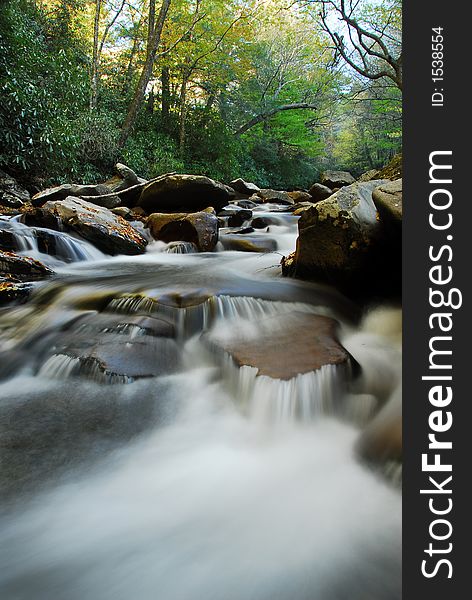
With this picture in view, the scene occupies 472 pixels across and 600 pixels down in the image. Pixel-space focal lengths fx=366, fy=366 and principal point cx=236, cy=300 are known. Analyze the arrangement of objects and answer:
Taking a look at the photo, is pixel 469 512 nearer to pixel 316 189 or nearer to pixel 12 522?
pixel 12 522

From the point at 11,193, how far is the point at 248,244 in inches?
245

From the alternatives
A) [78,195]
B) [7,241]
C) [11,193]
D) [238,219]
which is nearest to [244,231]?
[238,219]

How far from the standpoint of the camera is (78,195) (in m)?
8.85

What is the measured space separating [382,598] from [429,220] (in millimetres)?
1315

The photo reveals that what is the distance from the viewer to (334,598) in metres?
1.30

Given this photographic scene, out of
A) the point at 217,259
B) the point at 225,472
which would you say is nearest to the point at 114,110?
the point at 217,259

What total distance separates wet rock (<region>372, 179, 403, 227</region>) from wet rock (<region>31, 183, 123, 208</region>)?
7.02 meters

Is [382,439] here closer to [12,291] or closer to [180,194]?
[12,291]

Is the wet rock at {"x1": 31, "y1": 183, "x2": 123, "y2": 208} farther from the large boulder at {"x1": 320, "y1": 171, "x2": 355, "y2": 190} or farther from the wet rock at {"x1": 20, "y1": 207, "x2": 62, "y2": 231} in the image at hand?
the large boulder at {"x1": 320, "y1": 171, "x2": 355, "y2": 190}

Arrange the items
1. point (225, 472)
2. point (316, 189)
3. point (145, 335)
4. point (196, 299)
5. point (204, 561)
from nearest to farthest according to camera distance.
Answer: point (204, 561), point (225, 472), point (145, 335), point (196, 299), point (316, 189)

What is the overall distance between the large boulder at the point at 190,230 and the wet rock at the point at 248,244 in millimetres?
250

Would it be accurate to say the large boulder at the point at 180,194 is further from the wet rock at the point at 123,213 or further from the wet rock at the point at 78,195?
the wet rock at the point at 123,213

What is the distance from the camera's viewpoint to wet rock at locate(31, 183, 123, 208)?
8273mm

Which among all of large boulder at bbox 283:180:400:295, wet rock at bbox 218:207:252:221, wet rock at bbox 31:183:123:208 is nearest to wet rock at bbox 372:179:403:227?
large boulder at bbox 283:180:400:295
